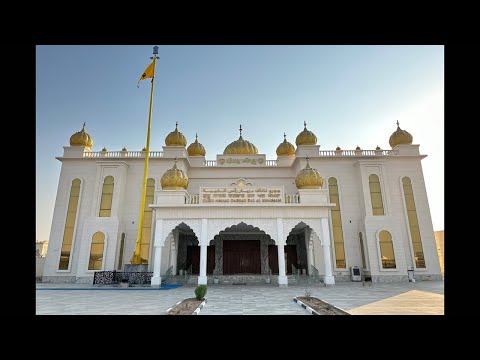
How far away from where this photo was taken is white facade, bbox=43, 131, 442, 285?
16.8 meters

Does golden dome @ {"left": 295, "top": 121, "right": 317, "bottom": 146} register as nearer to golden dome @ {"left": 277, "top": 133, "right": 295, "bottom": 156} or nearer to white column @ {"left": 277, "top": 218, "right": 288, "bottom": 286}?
golden dome @ {"left": 277, "top": 133, "right": 295, "bottom": 156}

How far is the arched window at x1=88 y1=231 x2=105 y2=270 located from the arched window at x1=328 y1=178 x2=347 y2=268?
15594 mm

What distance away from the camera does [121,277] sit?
17.1 m

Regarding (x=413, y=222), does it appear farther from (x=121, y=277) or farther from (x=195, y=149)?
(x=121, y=277)

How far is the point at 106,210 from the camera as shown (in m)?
21.0

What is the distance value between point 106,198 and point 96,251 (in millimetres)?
3682

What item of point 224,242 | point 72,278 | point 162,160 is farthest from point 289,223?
point 72,278

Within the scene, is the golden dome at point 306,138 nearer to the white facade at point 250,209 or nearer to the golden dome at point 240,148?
the white facade at point 250,209

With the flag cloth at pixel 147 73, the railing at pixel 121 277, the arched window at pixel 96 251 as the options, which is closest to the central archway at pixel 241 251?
the railing at pixel 121 277

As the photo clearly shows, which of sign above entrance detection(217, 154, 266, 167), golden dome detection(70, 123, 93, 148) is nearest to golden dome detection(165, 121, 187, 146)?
sign above entrance detection(217, 154, 266, 167)

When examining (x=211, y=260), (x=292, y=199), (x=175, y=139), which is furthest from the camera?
(x=175, y=139)


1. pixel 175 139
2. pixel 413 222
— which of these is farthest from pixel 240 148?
pixel 413 222
